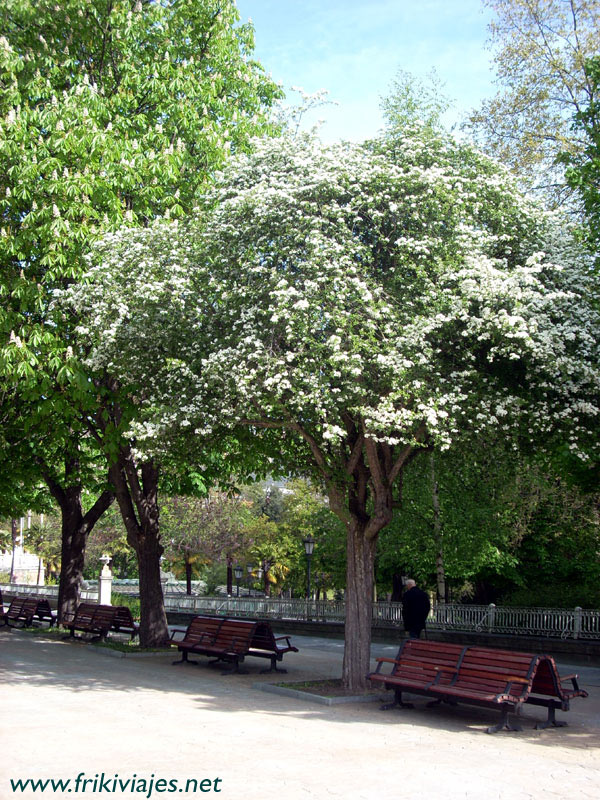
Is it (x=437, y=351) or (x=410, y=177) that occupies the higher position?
(x=410, y=177)

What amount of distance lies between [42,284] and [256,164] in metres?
5.43

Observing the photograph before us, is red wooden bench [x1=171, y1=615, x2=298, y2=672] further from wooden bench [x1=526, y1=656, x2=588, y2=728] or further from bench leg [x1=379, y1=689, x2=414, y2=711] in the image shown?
wooden bench [x1=526, y1=656, x2=588, y2=728]

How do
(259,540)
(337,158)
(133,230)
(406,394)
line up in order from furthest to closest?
(259,540)
(133,230)
(337,158)
(406,394)

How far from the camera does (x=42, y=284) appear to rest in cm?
1599

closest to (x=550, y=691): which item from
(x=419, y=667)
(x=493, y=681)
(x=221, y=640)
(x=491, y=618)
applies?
(x=493, y=681)

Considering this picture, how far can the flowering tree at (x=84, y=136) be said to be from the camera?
14883 millimetres

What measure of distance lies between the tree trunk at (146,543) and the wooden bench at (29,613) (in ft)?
24.4

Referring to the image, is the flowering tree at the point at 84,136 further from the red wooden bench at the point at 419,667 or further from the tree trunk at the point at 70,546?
the red wooden bench at the point at 419,667

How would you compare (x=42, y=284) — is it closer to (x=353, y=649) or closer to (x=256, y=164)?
(x=256, y=164)

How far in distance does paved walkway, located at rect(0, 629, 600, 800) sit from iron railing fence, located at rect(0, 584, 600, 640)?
20.8 ft

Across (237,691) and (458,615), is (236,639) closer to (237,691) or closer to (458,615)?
(237,691)

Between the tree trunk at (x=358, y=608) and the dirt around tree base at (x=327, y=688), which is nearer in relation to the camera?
the dirt around tree base at (x=327, y=688)

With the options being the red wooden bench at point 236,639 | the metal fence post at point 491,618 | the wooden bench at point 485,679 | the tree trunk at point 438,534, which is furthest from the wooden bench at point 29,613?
the wooden bench at point 485,679

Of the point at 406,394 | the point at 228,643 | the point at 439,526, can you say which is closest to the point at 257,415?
the point at 406,394
